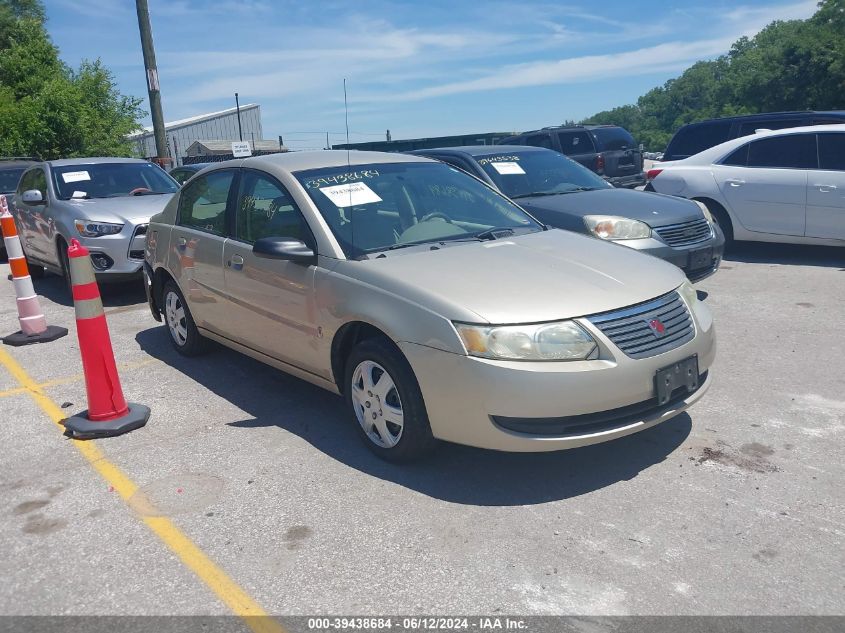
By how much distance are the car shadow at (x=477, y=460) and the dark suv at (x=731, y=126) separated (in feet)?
25.4

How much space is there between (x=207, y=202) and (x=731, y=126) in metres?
8.75

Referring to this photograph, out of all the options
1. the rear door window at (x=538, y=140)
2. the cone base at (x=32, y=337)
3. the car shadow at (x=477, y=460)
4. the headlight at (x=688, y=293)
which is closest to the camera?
the car shadow at (x=477, y=460)

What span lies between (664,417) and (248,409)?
2.67 m

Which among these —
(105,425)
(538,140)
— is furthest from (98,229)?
(538,140)

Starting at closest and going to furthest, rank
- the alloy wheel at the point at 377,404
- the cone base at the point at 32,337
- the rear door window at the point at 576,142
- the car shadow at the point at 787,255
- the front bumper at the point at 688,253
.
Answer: the alloy wheel at the point at 377,404, the front bumper at the point at 688,253, the cone base at the point at 32,337, the car shadow at the point at 787,255, the rear door window at the point at 576,142

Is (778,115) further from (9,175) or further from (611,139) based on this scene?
(9,175)

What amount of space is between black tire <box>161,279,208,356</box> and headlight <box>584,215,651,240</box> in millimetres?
3478

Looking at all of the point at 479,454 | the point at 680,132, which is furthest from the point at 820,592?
the point at 680,132

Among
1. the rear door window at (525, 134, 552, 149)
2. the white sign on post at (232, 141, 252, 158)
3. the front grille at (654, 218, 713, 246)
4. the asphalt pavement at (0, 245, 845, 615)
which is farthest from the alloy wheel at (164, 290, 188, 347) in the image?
the rear door window at (525, 134, 552, 149)

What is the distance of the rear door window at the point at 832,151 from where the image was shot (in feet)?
28.3

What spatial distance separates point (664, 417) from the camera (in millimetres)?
3832

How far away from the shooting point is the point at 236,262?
509 centimetres

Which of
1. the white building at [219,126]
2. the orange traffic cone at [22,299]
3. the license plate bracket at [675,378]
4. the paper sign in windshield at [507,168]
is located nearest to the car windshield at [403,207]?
the license plate bracket at [675,378]

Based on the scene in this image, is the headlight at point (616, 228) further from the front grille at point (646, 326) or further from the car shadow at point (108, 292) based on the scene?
the car shadow at point (108, 292)
